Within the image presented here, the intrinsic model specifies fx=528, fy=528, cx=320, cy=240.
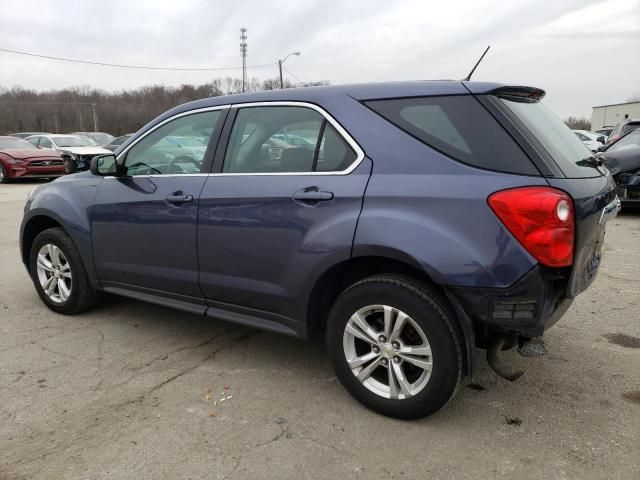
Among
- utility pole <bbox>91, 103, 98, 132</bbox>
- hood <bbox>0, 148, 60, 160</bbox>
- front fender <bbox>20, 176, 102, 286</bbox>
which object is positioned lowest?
front fender <bbox>20, 176, 102, 286</bbox>

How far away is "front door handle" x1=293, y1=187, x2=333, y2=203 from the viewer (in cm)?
281

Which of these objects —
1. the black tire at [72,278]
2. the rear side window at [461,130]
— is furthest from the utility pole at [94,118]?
the rear side window at [461,130]

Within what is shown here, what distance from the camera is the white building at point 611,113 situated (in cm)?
4166

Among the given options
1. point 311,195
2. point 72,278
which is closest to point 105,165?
point 72,278

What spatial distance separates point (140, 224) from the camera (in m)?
3.64

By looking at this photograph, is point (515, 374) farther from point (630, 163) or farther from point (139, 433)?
point (630, 163)

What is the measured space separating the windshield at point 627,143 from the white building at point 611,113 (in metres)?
36.6

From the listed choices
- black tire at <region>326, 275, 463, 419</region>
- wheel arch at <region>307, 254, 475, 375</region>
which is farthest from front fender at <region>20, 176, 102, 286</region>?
black tire at <region>326, 275, 463, 419</region>

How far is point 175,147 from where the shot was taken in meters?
3.67

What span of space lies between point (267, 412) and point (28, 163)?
52.7 feet

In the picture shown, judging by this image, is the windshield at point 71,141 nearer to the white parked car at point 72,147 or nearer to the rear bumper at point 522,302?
the white parked car at point 72,147

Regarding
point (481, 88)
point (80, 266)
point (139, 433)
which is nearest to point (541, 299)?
point (481, 88)

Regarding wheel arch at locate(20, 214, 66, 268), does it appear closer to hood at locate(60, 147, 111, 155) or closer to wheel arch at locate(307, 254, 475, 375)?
wheel arch at locate(307, 254, 475, 375)

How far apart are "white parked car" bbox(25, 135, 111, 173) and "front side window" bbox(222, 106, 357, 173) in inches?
565
